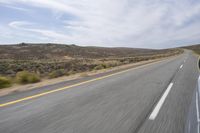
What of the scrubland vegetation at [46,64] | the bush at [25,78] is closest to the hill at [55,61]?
the scrubland vegetation at [46,64]

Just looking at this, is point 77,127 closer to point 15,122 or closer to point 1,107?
point 15,122

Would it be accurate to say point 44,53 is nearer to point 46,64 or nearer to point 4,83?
point 46,64

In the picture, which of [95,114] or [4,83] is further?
[4,83]

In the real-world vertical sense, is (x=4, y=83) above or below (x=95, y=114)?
below

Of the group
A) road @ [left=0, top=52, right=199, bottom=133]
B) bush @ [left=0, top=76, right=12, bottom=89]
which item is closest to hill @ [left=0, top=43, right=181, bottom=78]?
bush @ [left=0, top=76, right=12, bottom=89]

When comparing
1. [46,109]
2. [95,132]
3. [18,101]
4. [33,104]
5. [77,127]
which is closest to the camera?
[95,132]

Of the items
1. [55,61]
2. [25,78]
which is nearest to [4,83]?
[25,78]

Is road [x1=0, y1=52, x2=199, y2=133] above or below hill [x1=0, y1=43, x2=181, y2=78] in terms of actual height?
above

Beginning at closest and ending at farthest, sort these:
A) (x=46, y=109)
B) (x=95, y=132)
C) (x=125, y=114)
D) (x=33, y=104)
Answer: (x=95, y=132), (x=125, y=114), (x=46, y=109), (x=33, y=104)

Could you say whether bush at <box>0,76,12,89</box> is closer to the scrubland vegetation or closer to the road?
the scrubland vegetation

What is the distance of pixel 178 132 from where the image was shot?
3598 mm

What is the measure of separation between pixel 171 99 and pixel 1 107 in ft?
17.8

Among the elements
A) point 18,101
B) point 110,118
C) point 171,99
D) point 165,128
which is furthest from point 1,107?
point 171,99

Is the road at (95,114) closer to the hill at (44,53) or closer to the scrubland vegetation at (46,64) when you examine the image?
the scrubland vegetation at (46,64)
